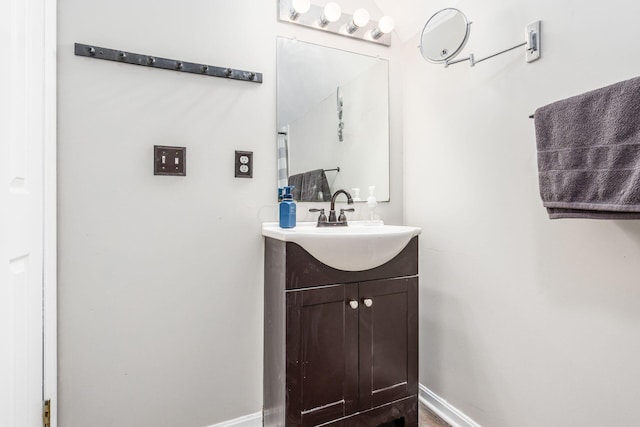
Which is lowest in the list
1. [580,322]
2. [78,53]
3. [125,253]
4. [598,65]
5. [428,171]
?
[580,322]

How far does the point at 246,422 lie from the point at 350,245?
0.99 meters

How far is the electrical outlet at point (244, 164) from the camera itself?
151 cm

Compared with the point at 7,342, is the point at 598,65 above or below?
above

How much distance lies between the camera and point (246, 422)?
1528mm

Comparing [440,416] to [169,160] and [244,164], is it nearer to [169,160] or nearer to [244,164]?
[244,164]

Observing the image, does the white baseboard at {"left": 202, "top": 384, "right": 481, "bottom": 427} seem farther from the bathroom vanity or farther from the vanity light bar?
the vanity light bar

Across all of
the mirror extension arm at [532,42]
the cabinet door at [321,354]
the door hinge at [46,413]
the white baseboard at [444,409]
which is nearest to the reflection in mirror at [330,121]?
the cabinet door at [321,354]

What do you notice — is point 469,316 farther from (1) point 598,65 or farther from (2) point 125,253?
A: (2) point 125,253

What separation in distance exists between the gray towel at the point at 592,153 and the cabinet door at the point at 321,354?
78 centimetres

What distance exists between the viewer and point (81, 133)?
50.0 inches

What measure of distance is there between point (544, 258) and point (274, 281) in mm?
1013

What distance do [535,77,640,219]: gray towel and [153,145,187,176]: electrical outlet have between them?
1.32 meters

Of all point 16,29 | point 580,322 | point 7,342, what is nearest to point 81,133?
point 16,29

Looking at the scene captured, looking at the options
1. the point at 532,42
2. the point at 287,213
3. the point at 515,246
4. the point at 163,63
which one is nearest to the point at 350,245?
the point at 287,213
